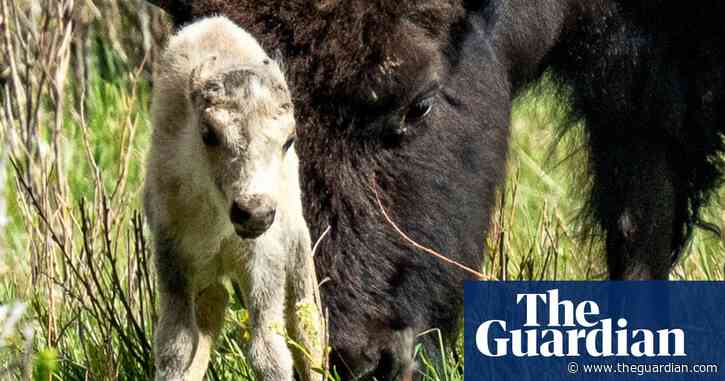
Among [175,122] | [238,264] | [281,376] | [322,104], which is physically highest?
[322,104]

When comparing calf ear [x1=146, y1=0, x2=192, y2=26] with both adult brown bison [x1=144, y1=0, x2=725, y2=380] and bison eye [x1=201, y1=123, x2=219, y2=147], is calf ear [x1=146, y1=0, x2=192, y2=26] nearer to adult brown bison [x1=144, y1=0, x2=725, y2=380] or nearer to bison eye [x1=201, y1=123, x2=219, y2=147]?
adult brown bison [x1=144, y1=0, x2=725, y2=380]

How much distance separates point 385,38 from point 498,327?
0.89 meters

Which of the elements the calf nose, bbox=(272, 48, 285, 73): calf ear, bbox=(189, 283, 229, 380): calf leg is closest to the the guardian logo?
bbox=(272, 48, 285, 73): calf ear

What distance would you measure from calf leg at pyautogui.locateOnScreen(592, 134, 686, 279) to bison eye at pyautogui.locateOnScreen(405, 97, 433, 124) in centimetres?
125

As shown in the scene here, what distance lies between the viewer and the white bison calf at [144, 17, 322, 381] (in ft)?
8.13

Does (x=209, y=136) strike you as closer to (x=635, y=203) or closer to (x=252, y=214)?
(x=252, y=214)

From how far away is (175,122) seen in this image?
2.75m

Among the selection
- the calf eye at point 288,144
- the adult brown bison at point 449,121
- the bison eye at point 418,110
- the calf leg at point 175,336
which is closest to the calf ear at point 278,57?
the adult brown bison at point 449,121

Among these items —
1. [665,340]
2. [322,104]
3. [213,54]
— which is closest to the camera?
[213,54]

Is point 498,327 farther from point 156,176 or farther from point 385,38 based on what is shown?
point 156,176

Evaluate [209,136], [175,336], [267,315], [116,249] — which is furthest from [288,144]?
[116,249]

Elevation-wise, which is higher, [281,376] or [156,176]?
[156,176]

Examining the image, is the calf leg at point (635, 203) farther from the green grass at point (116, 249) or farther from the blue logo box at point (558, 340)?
the blue logo box at point (558, 340)

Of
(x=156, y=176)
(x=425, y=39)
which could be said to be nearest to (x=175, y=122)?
(x=156, y=176)
